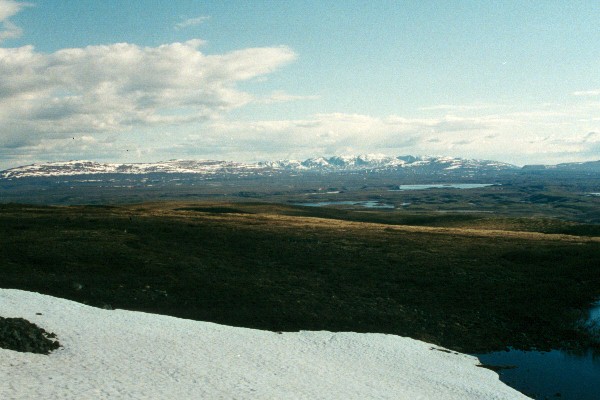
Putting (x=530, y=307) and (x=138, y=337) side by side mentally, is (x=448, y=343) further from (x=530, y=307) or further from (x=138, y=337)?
(x=138, y=337)

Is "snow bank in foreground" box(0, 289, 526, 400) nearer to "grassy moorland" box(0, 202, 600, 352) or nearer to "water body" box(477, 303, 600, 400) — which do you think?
"water body" box(477, 303, 600, 400)

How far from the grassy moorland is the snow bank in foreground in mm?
4100

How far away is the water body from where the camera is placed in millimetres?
29156

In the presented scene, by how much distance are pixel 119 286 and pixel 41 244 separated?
19992 millimetres

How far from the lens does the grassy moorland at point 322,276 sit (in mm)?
39500

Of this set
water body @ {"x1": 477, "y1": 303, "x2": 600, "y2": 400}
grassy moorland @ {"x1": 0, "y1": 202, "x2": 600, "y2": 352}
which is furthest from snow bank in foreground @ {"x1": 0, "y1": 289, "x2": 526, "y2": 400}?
grassy moorland @ {"x1": 0, "y1": 202, "x2": 600, "y2": 352}

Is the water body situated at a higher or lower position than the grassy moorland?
lower

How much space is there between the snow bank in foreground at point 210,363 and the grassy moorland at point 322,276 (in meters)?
4.10

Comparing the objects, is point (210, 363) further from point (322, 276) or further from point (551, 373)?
point (322, 276)

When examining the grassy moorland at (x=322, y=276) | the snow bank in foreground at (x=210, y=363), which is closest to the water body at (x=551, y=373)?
the grassy moorland at (x=322, y=276)

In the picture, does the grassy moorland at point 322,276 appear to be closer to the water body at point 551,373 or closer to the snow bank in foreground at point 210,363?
the water body at point 551,373

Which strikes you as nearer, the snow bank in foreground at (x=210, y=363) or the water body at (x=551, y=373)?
the snow bank in foreground at (x=210, y=363)

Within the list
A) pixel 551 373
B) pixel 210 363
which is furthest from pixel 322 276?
pixel 210 363

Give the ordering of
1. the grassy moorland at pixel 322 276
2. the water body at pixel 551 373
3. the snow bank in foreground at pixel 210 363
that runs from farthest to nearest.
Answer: the grassy moorland at pixel 322 276 → the water body at pixel 551 373 → the snow bank in foreground at pixel 210 363
